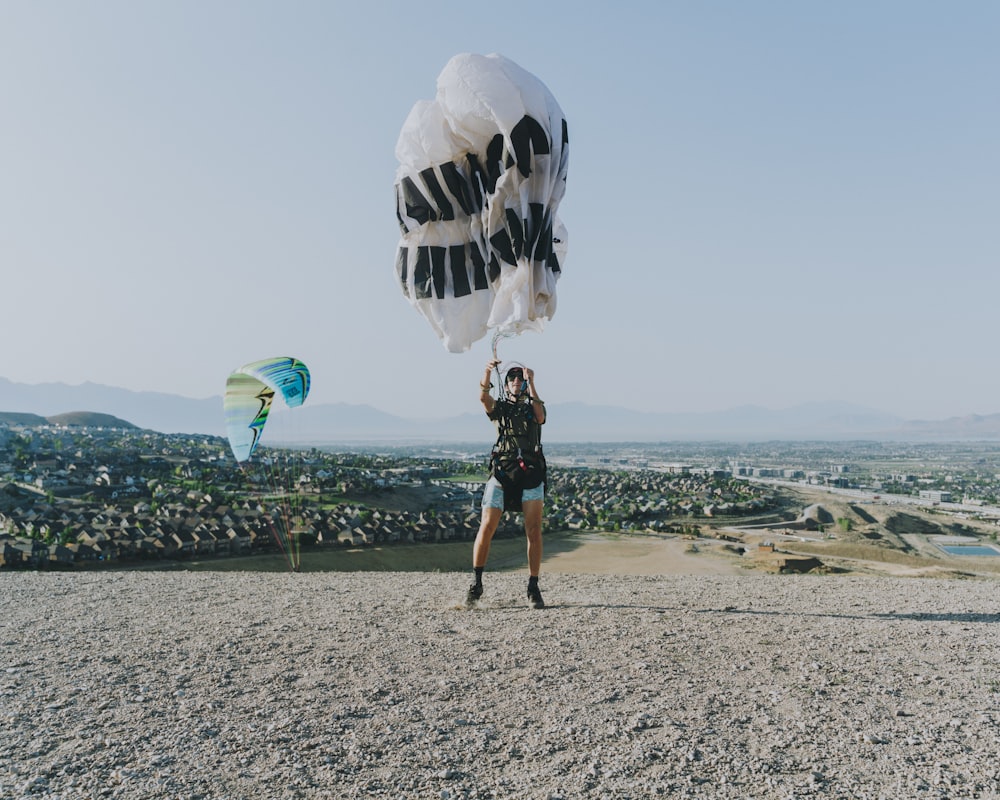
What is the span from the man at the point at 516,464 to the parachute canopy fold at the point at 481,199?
0.61 meters

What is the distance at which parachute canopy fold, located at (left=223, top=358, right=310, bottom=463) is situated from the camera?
12172 millimetres

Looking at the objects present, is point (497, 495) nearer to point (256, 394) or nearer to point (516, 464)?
point (516, 464)

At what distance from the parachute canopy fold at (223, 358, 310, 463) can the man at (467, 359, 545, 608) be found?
6626 millimetres

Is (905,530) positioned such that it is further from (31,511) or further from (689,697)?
(31,511)

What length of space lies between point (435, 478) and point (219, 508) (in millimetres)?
40470

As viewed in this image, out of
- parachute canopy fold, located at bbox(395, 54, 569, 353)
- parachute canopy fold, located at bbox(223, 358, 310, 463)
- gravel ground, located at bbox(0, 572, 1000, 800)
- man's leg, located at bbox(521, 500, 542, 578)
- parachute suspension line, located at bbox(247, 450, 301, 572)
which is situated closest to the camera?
gravel ground, located at bbox(0, 572, 1000, 800)

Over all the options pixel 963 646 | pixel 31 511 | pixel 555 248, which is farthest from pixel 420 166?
pixel 31 511

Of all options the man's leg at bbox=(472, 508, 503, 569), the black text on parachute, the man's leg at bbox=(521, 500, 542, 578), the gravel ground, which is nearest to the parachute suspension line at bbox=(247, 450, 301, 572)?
the black text on parachute

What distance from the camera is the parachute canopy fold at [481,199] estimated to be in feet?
19.8

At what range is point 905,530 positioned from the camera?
39469 millimetres

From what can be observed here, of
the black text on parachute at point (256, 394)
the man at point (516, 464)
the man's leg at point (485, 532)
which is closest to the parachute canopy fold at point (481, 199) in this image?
the man at point (516, 464)

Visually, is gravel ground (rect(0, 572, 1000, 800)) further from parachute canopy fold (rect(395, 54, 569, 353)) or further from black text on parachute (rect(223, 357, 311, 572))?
black text on parachute (rect(223, 357, 311, 572))

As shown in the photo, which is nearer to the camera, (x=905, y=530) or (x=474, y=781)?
(x=474, y=781)

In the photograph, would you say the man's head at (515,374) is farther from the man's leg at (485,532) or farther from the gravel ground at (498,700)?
the gravel ground at (498,700)
